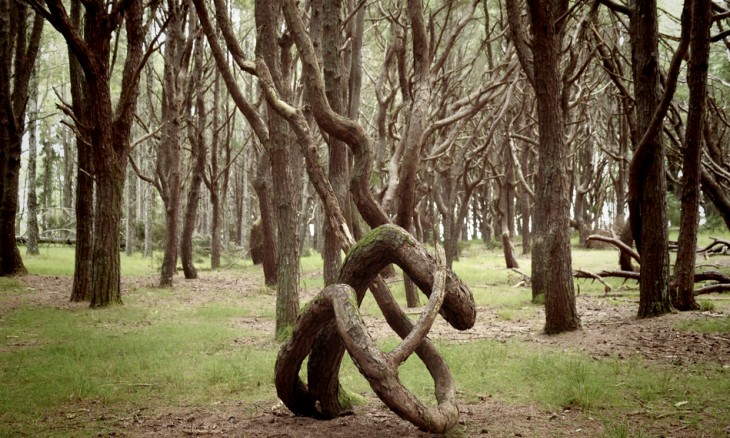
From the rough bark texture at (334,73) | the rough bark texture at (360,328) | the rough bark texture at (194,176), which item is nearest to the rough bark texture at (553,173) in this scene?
the rough bark texture at (334,73)

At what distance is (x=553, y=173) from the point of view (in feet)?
25.3

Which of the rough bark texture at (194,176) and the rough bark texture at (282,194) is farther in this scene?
the rough bark texture at (194,176)

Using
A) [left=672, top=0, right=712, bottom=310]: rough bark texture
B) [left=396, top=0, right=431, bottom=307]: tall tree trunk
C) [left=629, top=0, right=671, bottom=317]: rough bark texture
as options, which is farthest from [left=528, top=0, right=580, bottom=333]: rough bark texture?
[left=672, top=0, right=712, bottom=310]: rough bark texture

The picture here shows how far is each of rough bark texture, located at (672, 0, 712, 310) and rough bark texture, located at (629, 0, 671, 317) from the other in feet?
1.27

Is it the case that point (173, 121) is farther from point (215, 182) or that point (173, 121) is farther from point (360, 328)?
point (360, 328)

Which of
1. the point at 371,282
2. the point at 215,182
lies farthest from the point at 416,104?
the point at 215,182

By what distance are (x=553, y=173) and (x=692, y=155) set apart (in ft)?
6.18

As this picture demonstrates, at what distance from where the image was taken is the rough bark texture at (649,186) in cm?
737

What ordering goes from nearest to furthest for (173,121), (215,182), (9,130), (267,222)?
(9,130) → (173,121) → (267,222) → (215,182)

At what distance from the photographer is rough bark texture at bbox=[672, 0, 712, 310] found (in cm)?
696

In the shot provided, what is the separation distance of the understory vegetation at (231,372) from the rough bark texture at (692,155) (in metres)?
0.80

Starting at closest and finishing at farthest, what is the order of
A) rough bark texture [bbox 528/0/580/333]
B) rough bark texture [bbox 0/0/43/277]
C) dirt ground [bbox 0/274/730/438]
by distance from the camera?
dirt ground [bbox 0/274/730/438] < rough bark texture [bbox 528/0/580/333] < rough bark texture [bbox 0/0/43/277]

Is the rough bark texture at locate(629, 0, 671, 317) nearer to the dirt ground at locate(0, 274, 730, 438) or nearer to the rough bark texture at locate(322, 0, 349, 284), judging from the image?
the dirt ground at locate(0, 274, 730, 438)

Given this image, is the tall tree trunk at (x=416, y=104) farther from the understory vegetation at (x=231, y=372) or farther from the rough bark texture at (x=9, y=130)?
the rough bark texture at (x=9, y=130)
